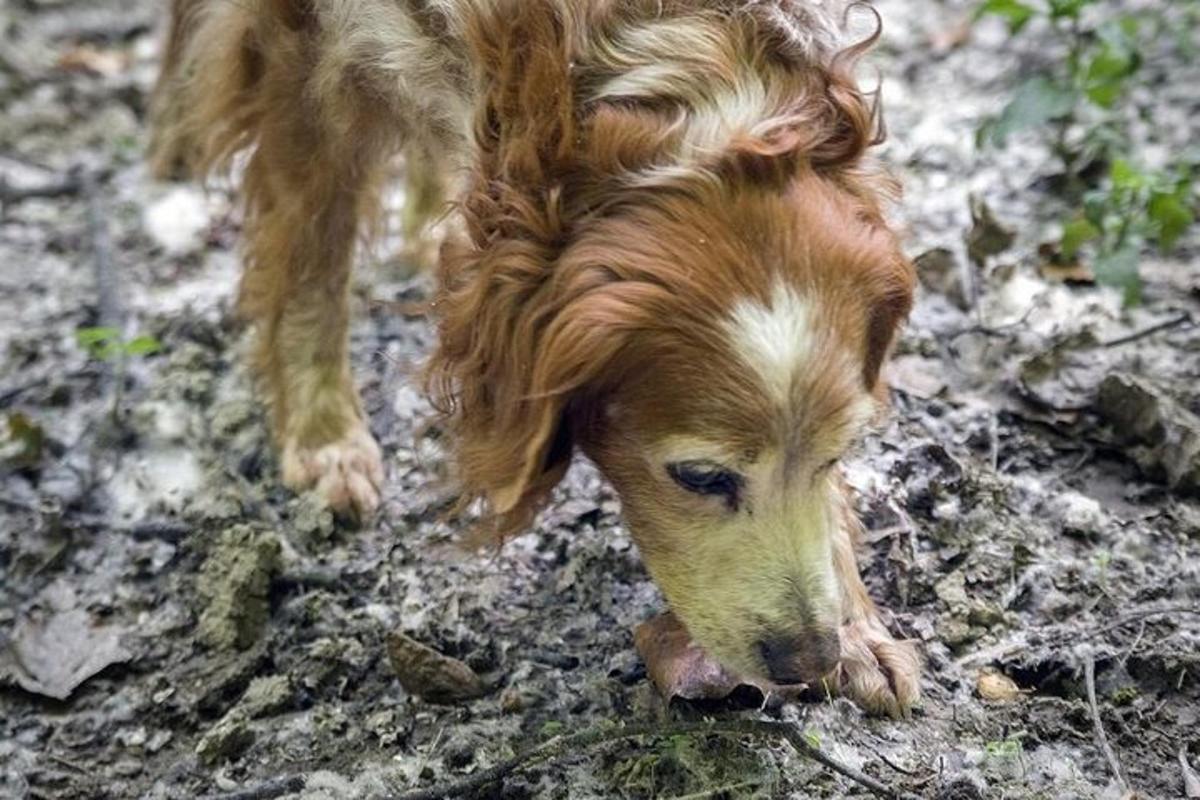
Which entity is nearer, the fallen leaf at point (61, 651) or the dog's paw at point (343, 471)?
the fallen leaf at point (61, 651)

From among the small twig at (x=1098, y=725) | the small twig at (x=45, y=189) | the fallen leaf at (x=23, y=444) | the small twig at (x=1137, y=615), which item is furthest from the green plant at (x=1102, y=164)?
the small twig at (x=45, y=189)

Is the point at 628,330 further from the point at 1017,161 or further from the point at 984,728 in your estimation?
the point at 1017,161

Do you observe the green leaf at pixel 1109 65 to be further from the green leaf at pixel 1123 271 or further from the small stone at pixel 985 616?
the small stone at pixel 985 616

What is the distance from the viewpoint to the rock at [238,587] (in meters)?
3.59

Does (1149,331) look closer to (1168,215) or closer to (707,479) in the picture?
(1168,215)

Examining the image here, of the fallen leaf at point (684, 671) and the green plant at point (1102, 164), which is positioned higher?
the green plant at point (1102, 164)

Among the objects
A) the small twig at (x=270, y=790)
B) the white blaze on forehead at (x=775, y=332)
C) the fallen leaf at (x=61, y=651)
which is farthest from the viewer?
the fallen leaf at (x=61, y=651)

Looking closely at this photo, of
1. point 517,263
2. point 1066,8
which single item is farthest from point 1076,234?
point 517,263

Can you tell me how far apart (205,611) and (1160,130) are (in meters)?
3.75

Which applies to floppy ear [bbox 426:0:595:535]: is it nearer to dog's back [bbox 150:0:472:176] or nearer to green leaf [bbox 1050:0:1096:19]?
dog's back [bbox 150:0:472:176]

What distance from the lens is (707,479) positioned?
280 cm

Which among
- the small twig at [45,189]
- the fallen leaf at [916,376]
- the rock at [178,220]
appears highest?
the fallen leaf at [916,376]

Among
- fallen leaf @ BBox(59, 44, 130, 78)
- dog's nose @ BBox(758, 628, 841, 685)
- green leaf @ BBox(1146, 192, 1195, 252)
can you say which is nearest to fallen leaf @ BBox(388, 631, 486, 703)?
dog's nose @ BBox(758, 628, 841, 685)

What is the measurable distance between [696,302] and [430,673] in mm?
1205
